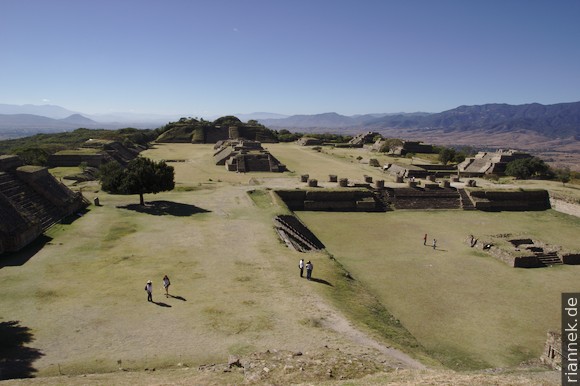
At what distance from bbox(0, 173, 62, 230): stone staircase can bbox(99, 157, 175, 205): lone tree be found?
16.0 feet

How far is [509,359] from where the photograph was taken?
1426cm

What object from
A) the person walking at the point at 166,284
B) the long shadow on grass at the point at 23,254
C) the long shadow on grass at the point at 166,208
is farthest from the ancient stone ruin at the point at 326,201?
the person walking at the point at 166,284

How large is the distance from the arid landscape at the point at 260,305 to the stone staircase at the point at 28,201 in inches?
41.1

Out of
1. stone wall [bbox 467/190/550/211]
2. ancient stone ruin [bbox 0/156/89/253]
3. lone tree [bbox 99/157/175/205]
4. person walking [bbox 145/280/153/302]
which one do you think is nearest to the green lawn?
stone wall [bbox 467/190/550/211]

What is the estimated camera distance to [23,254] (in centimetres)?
1902

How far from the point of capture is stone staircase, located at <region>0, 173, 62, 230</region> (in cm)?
2236

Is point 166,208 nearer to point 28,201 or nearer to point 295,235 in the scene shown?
point 28,201

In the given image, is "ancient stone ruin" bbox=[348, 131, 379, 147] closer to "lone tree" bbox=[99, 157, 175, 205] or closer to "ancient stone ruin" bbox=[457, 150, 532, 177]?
"ancient stone ruin" bbox=[457, 150, 532, 177]

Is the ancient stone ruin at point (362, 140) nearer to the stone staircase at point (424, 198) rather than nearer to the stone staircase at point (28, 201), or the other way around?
the stone staircase at point (424, 198)

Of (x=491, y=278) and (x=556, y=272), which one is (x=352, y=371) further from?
(x=556, y=272)

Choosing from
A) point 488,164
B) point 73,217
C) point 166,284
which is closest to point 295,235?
point 166,284

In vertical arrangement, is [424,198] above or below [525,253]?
above

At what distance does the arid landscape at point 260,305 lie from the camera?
35.7 ft

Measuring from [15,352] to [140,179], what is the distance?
18.6 meters
